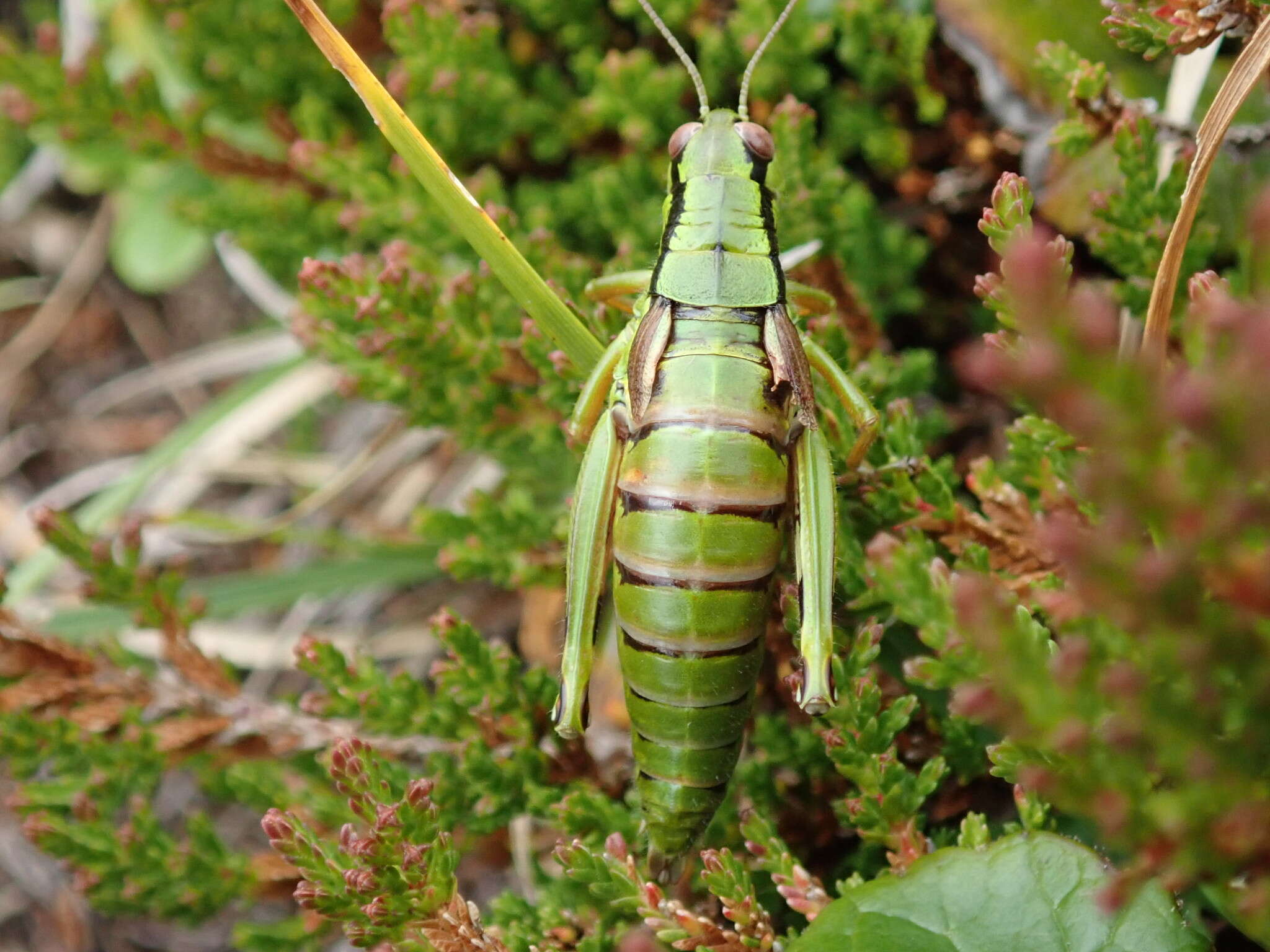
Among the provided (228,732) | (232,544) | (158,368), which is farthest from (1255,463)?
(158,368)

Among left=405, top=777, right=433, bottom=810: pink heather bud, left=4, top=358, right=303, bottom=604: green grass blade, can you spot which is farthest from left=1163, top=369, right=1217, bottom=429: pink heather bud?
left=4, top=358, right=303, bottom=604: green grass blade

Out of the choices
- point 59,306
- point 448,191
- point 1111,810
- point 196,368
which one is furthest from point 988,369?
point 59,306

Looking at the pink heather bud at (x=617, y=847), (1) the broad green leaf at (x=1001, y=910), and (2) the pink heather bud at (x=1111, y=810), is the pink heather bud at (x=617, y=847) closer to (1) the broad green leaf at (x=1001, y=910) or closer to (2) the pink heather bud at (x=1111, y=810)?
(1) the broad green leaf at (x=1001, y=910)

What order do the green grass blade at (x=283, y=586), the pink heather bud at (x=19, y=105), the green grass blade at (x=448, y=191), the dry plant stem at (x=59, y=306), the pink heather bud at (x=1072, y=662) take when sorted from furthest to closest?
the dry plant stem at (x=59, y=306), the pink heather bud at (x=19, y=105), the green grass blade at (x=283, y=586), the green grass blade at (x=448, y=191), the pink heather bud at (x=1072, y=662)

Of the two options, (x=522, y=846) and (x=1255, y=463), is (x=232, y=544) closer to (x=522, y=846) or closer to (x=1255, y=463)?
(x=522, y=846)

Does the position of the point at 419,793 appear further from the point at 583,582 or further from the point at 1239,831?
the point at 1239,831

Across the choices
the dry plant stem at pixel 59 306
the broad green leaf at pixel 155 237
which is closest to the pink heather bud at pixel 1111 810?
the broad green leaf at pixel 155 237
